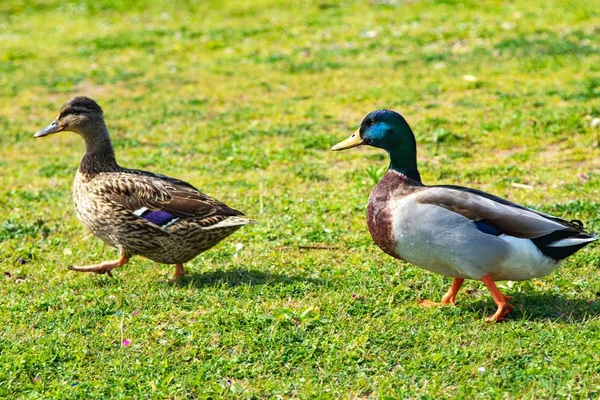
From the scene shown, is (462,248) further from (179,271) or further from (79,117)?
(79,117)

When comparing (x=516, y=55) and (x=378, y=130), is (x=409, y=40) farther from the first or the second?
(x=378, y=130)

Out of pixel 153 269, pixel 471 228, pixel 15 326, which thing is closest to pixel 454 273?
pixel 471 228

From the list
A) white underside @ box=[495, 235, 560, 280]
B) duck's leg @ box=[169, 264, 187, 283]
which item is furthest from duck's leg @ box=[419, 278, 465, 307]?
duck's leg @ box=[169, 264, 187, 283]

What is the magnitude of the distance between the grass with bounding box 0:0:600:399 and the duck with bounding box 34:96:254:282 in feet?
0.75

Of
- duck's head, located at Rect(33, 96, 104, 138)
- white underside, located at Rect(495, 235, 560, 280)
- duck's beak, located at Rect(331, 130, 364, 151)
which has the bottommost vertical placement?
white underside, located at Rect(495, 235, 560, 280)

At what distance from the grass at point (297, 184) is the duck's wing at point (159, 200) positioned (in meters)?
0.48

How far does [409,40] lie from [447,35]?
630mm

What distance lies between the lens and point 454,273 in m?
5.51

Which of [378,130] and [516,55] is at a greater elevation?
[378,130]

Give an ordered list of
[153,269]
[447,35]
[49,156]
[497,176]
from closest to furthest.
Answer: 1. [153,269]
2. [497,176]
3. [49,156]
4. [447,35]

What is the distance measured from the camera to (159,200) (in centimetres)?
628

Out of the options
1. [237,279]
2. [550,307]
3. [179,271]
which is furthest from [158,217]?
[550,307]

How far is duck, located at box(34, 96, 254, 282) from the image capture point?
20.2 feet

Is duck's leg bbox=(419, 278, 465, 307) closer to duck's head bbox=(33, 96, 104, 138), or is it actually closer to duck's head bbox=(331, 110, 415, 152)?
duck's head bbox=(331, 110, 415, 152)
